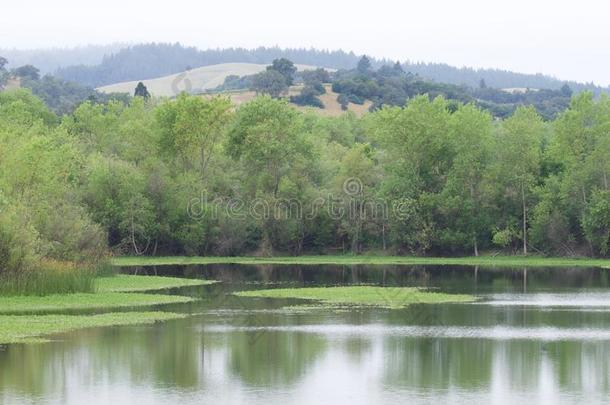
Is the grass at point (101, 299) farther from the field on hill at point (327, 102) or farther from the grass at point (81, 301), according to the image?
the field on hill at point (327, 102)

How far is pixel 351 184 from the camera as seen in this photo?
9912cm

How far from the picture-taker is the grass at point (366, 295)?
5700 centimetres

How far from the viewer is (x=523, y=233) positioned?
9419 cm

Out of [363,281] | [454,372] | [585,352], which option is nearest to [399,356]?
[454,372]

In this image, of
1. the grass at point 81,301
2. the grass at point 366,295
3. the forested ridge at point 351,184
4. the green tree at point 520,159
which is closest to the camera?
the grass at point 81,301

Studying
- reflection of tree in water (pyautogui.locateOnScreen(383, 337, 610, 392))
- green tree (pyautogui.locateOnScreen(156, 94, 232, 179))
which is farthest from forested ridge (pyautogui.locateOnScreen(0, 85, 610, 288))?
reflection of tree in water (pyautogui.locateOnScreen(383, 337, 610, 392))

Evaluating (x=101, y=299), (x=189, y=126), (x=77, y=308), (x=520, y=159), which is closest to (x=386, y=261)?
(x=520, y=159)

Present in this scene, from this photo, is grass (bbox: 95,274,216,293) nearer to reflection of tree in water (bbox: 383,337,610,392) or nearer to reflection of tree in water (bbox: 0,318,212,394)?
reflection of tree in water (bbox: 0,318,212,394)

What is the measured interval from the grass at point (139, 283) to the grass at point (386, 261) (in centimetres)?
1639

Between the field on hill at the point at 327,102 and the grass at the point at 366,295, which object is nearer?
the grass at the point at 366,295

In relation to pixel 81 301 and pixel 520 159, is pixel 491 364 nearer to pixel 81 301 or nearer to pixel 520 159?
pixel 81 301

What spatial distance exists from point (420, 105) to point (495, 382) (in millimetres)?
68569

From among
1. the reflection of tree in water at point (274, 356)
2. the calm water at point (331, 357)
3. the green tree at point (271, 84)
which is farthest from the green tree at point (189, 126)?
the green tree at point (271, 84)

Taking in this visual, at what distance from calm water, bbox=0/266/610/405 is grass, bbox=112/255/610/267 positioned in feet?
102
